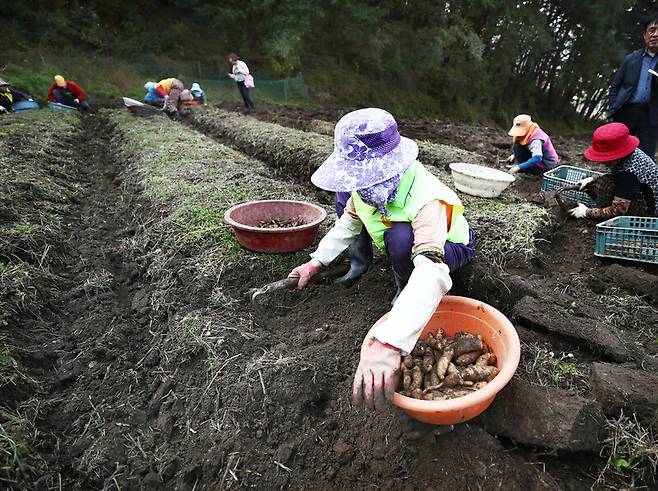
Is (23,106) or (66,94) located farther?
(66,94)

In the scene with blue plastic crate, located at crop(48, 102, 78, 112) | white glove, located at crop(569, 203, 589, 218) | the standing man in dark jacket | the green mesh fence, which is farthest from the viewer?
the green mesh fence

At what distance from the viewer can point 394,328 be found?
4.95ft

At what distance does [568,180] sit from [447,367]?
3.65m

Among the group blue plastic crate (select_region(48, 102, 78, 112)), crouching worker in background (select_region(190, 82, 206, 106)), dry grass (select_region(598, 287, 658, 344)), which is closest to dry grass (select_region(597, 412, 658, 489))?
dry grass (select_region(598, 287, 658, 344))

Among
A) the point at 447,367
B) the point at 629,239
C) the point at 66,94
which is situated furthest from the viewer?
the point at 66,94

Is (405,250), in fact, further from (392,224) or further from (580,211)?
(580,211)

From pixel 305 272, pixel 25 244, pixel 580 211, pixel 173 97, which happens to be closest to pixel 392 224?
pixel 305 272

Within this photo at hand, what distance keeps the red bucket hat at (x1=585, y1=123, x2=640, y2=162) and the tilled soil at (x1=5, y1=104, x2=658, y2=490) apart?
80cm

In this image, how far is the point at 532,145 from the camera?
16.6 ft

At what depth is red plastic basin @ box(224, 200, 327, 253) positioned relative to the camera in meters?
2.82

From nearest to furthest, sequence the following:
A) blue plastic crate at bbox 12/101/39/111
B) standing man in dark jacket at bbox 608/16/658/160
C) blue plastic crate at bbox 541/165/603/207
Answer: standing man in dark jacket at bbox 608/16/658/160
blue plastic crate at bbox 541/165/603/207
blue plastic crate at bbox 12/101/39/111

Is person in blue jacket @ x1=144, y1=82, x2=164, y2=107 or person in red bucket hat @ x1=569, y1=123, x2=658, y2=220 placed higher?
person in red bucket hat @ x1=569, y1=123, x2=658, y2=220

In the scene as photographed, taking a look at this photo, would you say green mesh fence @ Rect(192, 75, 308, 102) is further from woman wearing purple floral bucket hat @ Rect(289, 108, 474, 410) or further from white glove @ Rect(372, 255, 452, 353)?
white glove @ Rect(372, 255, 452, 353)

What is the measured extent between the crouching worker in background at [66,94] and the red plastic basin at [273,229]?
10493mm
